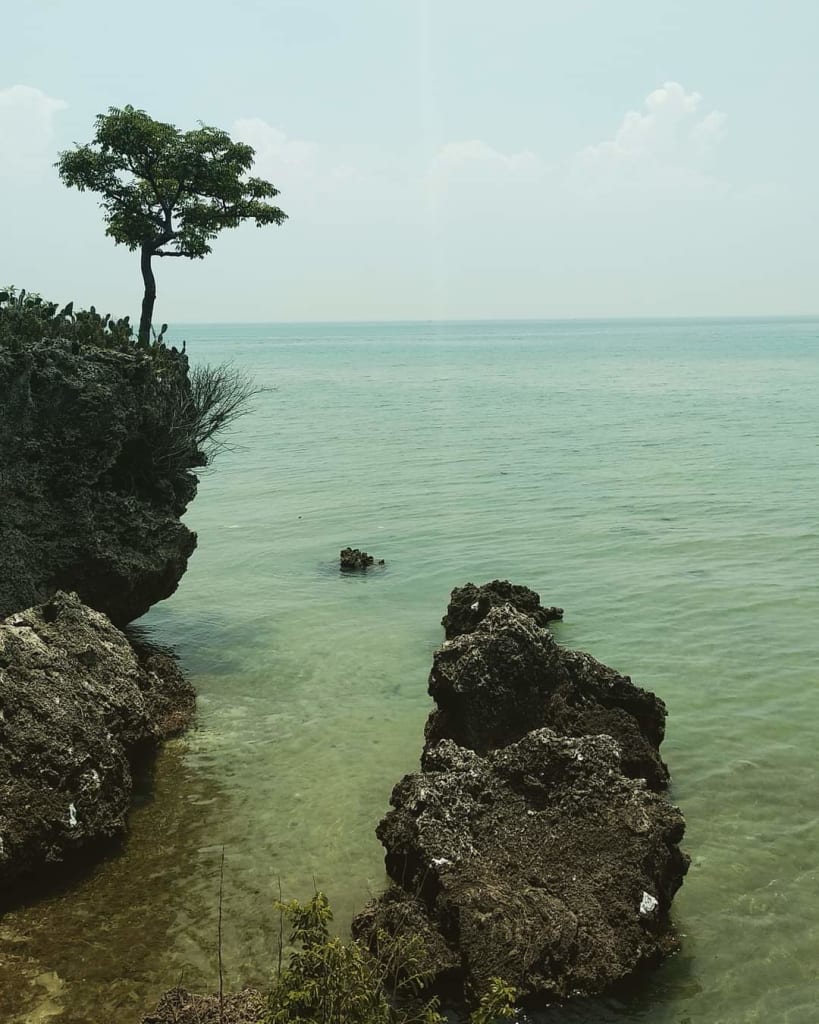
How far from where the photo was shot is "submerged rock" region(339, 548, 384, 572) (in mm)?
25031

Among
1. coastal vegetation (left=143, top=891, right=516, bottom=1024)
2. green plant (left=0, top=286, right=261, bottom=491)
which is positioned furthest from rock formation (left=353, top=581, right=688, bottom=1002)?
green plant (left=0, top=286, right=261, bottom=491)

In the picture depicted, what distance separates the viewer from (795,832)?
11.2 meters

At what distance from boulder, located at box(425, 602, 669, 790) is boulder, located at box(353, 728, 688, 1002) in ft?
6.12

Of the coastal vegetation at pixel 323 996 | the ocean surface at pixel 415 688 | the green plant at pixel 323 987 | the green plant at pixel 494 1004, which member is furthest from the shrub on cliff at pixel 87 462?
the green plant at pixel 494 1004

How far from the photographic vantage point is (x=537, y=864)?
30.4ft

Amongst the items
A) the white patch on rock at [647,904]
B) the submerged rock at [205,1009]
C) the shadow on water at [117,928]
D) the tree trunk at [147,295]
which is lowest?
the shadow on water at [117,928]

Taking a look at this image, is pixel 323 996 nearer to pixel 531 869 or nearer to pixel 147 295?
pixel 531 869

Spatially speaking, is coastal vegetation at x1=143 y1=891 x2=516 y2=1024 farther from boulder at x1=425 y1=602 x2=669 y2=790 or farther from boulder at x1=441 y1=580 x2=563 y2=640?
boulder at x1=441 y1=580 x2=563 y2=640

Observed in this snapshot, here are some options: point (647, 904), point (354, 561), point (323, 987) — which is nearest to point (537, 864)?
point (647, 904)

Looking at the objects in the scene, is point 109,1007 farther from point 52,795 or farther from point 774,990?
point 774,990

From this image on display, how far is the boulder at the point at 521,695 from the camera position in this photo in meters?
12.5

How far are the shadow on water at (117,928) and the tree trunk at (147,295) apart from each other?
13.2m

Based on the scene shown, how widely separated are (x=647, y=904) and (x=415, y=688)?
8.10 m

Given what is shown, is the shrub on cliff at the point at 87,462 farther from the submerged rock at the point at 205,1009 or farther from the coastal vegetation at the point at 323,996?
the coastal vegetation at the point at 323,996
